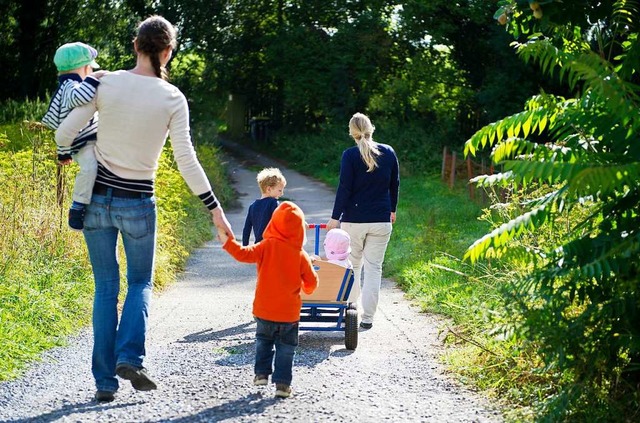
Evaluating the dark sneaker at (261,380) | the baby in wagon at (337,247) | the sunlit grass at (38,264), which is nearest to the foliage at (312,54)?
the sunlit grass at (38,264)

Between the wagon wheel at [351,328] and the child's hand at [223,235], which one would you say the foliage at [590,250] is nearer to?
the child's hand at [223,235]

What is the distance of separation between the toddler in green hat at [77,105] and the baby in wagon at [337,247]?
2.83 m

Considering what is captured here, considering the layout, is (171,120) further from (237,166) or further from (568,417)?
(237,166)

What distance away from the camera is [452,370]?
728 centimetres

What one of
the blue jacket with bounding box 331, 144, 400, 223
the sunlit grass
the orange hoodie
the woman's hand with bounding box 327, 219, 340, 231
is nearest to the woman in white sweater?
the orange hoodie

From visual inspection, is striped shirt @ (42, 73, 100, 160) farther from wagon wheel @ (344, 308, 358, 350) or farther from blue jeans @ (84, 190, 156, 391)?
wagon wheel @ (344, 308, 358, 350)

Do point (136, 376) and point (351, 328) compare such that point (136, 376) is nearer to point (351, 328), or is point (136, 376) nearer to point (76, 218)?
point (76, 218)

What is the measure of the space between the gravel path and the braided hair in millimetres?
2032

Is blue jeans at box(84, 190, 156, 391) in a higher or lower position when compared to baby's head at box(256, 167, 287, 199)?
lower

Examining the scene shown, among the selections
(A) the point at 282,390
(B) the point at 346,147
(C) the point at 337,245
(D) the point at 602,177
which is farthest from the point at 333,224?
(B) the point at 346,147

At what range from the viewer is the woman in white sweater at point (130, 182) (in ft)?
18.9

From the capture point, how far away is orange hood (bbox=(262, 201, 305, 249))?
6273 mm

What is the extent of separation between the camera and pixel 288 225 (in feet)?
20.6

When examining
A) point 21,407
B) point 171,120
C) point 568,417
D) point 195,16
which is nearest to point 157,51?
point 171,120
